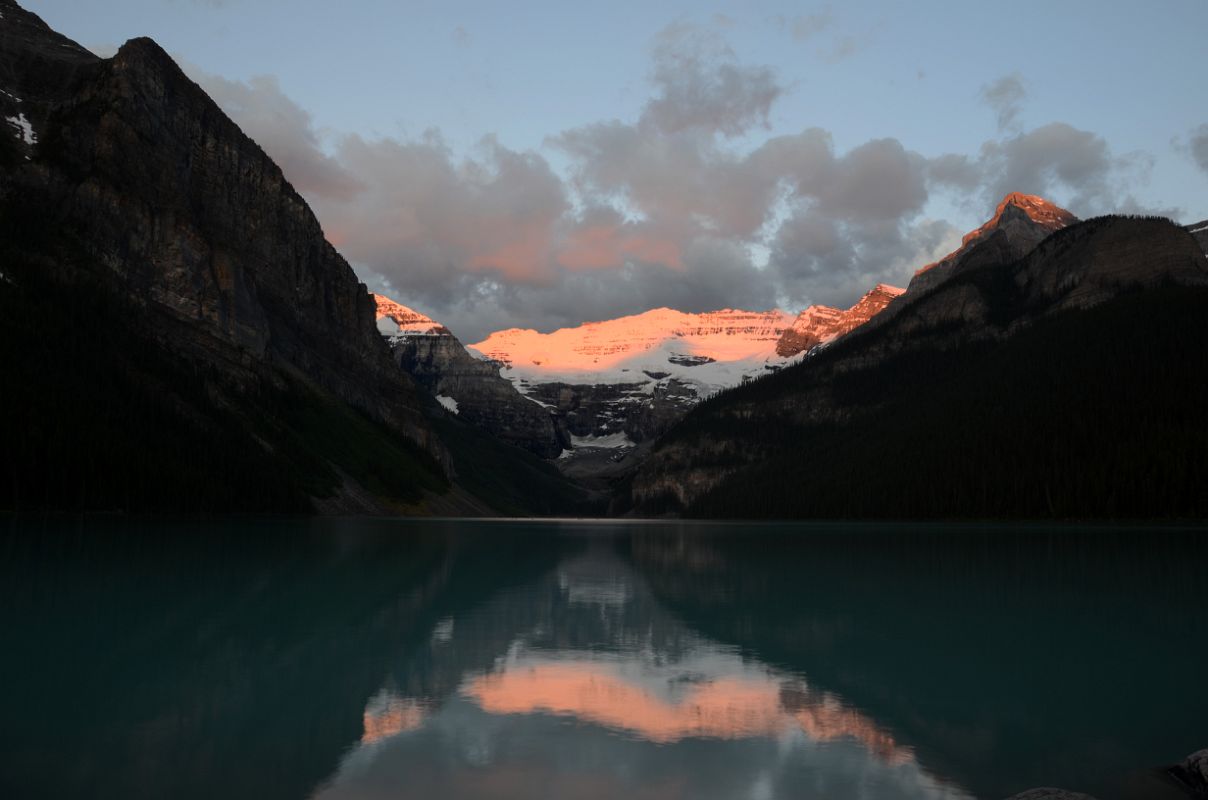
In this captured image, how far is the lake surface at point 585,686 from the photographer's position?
16391 millimetres

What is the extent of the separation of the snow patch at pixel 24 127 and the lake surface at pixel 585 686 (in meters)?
172

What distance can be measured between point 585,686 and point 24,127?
8441 inches

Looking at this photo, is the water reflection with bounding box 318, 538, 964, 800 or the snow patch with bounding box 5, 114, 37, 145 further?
the snow patch with bounding box 5, 114, 37, 145

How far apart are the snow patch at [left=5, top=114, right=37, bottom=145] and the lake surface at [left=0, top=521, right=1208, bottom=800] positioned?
172377 millimetres

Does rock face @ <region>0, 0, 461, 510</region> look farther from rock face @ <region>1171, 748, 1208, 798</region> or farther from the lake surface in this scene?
rock face @ <region>1171, 748, 1208, 798</region>

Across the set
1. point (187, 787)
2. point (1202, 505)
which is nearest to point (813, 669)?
point (187, 787)

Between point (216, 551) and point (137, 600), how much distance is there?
29.8 meters

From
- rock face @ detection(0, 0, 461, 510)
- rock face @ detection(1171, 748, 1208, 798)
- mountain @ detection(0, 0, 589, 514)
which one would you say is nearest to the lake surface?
rock face @ detection(1171, 748, 1208, 798)

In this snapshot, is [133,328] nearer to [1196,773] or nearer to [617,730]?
[617,730]

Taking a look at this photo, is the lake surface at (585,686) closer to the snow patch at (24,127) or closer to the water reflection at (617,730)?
the water reflection at (617,730)

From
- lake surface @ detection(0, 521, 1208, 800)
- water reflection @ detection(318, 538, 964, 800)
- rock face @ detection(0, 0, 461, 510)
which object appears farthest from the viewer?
rock face @ detection(0, 0, 461, 510)

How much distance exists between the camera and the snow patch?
7421 inches

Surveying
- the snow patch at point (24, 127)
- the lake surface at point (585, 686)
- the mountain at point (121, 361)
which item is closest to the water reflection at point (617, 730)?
the lake surface at point (585, 686)

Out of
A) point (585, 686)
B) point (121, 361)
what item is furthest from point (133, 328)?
point (585, 686)
